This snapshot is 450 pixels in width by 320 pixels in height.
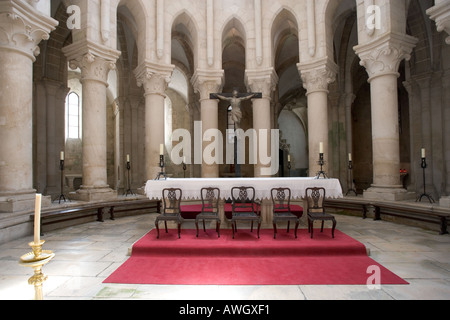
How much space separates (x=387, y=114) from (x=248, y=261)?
6925mm

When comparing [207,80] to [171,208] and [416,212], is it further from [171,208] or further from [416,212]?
[416,212]

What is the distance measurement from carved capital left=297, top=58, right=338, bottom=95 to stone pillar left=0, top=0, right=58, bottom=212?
28.8 feet

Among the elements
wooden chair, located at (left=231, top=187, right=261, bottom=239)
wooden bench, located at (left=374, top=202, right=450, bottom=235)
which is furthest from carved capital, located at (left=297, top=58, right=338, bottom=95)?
wooden chair, located at (left=231, top=187, right=261, bottom=239)

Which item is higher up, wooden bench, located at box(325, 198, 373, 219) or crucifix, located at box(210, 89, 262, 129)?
crucifix, located at box(210, 89, 262, 129)

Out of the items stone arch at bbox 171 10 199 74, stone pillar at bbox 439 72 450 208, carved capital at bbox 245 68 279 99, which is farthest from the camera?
stone arch at bbox 171 10 199 74

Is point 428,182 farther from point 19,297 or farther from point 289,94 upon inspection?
point 19,297

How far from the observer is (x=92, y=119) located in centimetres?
905

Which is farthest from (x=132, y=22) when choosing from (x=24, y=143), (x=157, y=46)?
(x=24, y=143)

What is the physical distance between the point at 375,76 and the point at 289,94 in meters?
12.3

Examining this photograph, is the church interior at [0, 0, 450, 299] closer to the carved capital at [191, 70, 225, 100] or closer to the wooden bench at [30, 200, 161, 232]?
the carved capital at [191, 70, 225, 100]

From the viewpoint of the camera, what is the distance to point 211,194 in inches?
243

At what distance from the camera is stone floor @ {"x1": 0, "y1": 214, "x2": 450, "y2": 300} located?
11.5 ft

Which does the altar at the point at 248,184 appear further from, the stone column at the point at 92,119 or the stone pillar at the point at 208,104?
the stone pillar at the point at 208,104

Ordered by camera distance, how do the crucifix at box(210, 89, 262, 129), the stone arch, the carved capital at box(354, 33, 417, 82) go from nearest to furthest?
the crucifix at box(210, 89, 262, 129)
the carved capital at box(354, 33, 417, 82)
the stone arch
